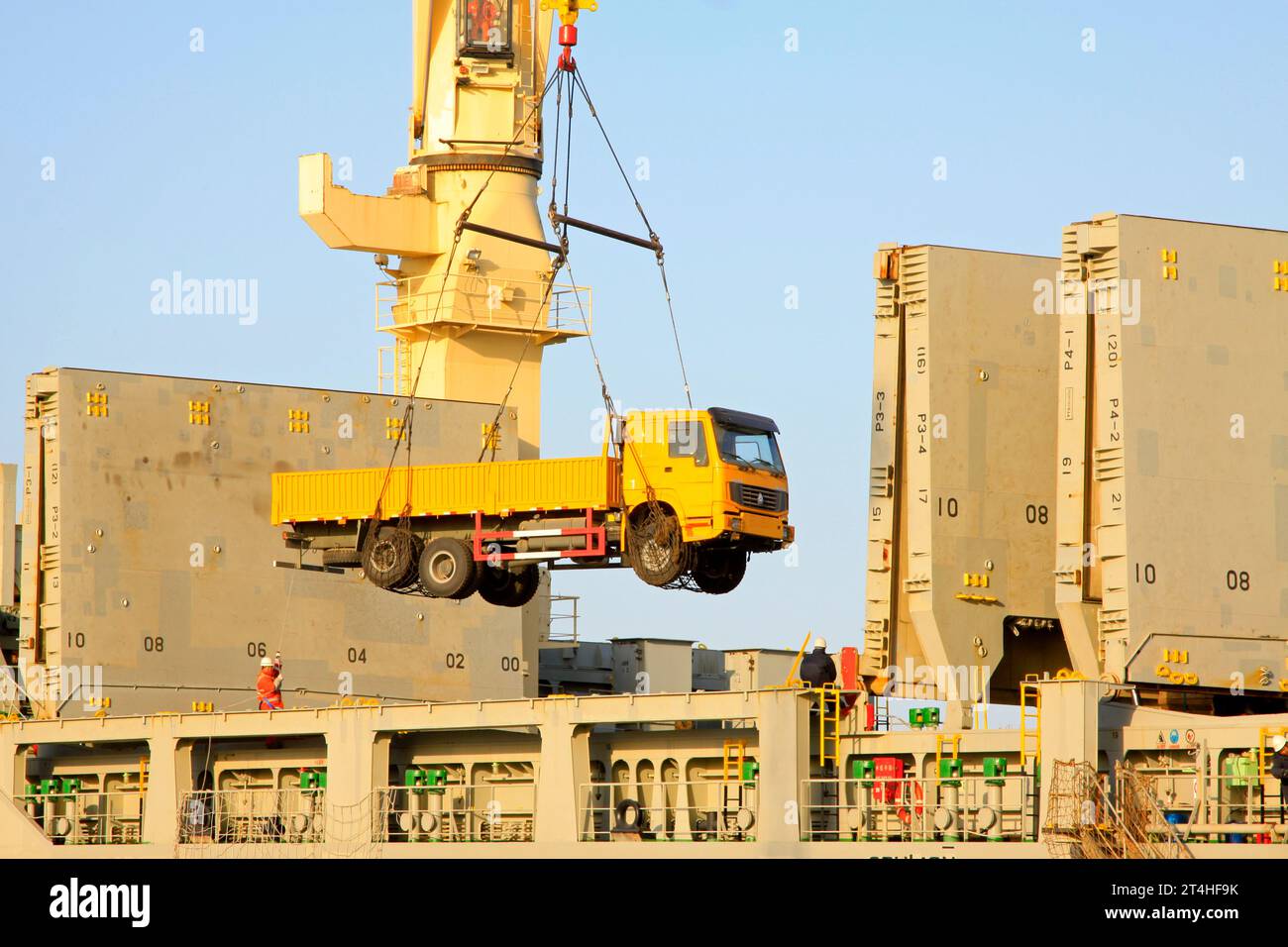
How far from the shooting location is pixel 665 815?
2964 cm

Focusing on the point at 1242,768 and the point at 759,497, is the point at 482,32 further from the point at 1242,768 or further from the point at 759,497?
the point at 1242,768

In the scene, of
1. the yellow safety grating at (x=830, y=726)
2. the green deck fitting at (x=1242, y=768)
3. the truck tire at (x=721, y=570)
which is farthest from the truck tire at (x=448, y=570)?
the green deck fitting at (x=1242, y=768)

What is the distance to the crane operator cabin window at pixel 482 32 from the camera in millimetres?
42438

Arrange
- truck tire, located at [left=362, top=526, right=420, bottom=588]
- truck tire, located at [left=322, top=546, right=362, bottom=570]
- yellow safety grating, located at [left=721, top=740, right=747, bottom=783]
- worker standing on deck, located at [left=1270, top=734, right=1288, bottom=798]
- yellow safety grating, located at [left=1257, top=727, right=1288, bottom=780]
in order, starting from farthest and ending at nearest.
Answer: truck tire, located at [left=322, top=546, right=362, bottom=570] → truck tire, located at [left=362, top=526, right=420, bottom=588] → yellow safety grating, located at [left=721, top=740, right=747, bottom=783] → yellow safety grating, located at [left=1257, top=727, right=1288, bottom=780] → worker standing on deck, located at [left=1270, top=734, right=1288, bottom=798]

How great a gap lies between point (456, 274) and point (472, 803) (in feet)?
45.7

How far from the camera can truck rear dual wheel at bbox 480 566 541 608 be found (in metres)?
32.7

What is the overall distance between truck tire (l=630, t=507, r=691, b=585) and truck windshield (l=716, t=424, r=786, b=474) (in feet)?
3.64

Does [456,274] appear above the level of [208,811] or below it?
above

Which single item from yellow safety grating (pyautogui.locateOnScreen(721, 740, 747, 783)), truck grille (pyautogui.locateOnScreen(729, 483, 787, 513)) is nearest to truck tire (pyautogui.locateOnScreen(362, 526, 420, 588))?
truck grille (pyautogui.locateOnScreen(729, 483, 787, 513))

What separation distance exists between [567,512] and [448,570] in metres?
2.03

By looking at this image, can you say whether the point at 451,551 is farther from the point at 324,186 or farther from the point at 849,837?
the point at 324,186

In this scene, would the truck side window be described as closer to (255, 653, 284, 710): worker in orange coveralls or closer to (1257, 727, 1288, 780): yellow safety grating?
(255, 653, 284, 710): worker in orange coveralls
